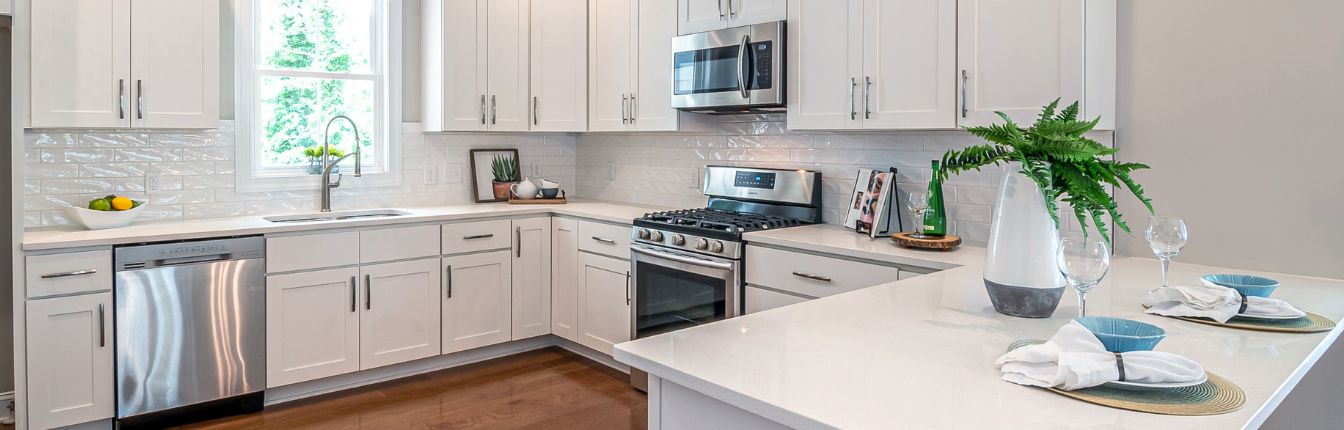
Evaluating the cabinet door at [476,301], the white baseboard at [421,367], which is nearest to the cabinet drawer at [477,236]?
the cabinet door at [476,301]

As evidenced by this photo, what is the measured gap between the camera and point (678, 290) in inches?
145

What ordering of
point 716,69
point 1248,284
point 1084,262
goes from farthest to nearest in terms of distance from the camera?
1. point 716,69
2. point 1248,284
3. point 1084,262

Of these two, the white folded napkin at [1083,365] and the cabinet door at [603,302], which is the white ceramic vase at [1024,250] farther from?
the cabinet door at [603,302]

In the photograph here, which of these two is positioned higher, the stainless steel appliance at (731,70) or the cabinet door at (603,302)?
the stainless steel appliance at (731,70)

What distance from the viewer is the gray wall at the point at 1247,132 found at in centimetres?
236

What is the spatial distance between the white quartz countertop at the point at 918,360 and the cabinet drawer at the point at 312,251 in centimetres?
258

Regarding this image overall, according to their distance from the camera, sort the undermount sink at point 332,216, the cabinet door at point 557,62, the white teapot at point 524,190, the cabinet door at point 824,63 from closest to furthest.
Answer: the cabinet door at point 824,63, the undermount sink at point 332,216, the cabinet door at point 557,62, the white teapot at point 524,190

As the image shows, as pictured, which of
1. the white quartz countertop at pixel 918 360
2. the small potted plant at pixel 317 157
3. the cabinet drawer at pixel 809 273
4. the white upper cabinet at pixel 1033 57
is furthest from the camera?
the small potted plant at pixel 317 157

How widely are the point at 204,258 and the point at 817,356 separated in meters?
2.92

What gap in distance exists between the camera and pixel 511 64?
4.61 meters

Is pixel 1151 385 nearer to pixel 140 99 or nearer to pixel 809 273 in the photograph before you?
pixel 809 273

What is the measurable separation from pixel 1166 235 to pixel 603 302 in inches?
109

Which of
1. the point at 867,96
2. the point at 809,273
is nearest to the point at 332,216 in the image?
the point at 809,273

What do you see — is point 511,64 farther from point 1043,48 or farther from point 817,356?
point 817,356
